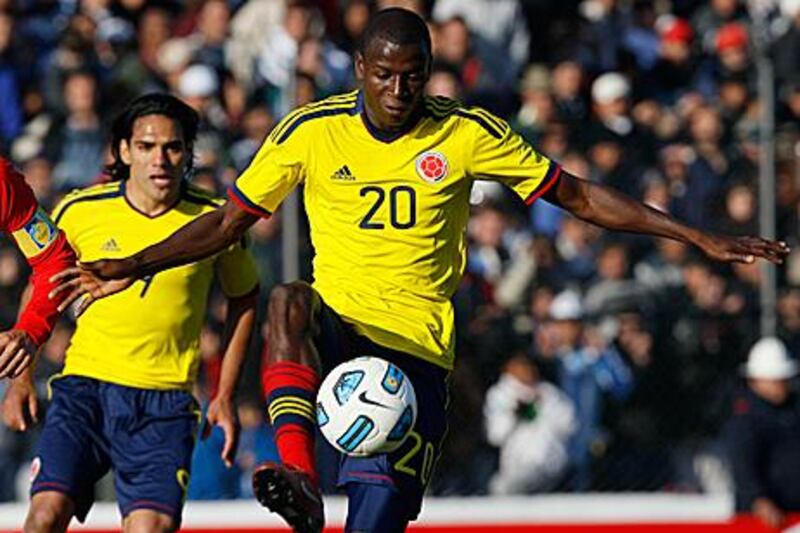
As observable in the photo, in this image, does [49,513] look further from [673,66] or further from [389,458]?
[673,66]

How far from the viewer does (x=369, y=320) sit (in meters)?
8.55

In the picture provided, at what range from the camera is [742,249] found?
843cm

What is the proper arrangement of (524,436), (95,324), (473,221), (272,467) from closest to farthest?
(272,467) → (95,324) → (524,436) → (473,221)

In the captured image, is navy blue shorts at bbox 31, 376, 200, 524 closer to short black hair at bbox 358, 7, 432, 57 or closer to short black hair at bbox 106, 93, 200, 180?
short black hair at bbox 106, 93, 200, 180

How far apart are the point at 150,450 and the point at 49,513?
561mm

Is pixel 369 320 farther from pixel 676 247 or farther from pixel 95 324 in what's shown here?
pixel 676 247

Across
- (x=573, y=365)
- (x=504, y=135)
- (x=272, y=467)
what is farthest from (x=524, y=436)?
(x=272, y=467)

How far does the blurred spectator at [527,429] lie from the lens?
13.2 metres

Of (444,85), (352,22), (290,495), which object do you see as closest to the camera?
(290,495)

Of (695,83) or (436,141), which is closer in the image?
(436,141)

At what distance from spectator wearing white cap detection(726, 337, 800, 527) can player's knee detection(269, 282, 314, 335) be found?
504 cm

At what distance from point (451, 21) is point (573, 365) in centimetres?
355

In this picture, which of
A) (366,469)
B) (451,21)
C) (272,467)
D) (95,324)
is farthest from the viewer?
(451,21)

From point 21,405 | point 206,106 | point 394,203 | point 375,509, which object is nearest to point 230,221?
point 394,203
